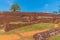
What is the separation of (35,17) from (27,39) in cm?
1836

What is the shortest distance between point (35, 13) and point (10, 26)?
43.7 feet

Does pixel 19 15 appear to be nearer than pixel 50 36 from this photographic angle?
No

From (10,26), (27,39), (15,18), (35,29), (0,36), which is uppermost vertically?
(15,18)

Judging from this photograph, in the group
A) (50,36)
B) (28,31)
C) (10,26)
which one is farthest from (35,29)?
(50,36)

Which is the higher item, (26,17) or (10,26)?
(26,17)

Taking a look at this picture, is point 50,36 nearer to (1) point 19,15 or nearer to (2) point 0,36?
(2) point 0,36

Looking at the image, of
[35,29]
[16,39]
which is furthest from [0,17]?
[16,39]

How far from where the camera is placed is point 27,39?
18531mm

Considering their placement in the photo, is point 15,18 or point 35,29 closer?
point 35,29

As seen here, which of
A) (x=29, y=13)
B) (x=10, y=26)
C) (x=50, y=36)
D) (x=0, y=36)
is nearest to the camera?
(x=50, y=36)

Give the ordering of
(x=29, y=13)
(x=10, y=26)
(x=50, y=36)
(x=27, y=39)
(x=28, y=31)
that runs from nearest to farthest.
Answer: (x=50, y=36), (x=27, y=39), (x=28, y=31), (x=10, y=26), (x=29, y=13)

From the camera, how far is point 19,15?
37.9 meters

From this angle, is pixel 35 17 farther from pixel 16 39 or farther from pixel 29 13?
pixel 16 39

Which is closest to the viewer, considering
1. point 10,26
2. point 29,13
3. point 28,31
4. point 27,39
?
point 27,39
